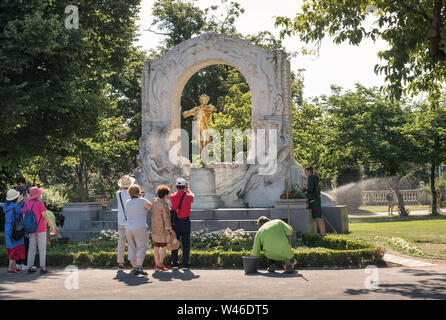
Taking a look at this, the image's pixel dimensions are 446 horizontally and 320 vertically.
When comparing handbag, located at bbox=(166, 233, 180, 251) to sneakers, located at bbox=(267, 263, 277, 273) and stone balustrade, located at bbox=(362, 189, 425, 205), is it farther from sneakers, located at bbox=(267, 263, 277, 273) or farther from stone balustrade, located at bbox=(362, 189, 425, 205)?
stone balustrade, located at bbox=(362, 189, 425, 205)

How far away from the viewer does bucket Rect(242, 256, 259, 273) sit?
37.2 ft

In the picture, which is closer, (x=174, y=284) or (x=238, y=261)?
(x=174, y=284)

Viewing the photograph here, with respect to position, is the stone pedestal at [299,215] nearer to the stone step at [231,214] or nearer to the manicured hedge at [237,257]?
the stone step at [231,214]

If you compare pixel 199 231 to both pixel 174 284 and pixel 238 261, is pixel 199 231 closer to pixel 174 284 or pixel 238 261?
pixel 238 261

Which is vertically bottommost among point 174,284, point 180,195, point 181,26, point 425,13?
point 174,284

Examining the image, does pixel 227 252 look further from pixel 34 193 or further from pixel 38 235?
pixel 34 193

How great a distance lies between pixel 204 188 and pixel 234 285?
35.2 feet

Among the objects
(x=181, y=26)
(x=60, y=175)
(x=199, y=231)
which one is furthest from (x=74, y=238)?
(x=60, y=175)

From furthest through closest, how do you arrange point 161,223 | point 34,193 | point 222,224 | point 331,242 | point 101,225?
point 101,225, point 222,224, point 331,242, point 34,193, point 161,223

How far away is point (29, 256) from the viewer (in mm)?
12234

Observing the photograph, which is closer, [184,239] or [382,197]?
[184,239]

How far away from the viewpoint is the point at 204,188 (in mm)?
20328

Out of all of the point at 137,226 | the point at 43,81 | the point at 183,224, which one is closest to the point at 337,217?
the point at 183,224
